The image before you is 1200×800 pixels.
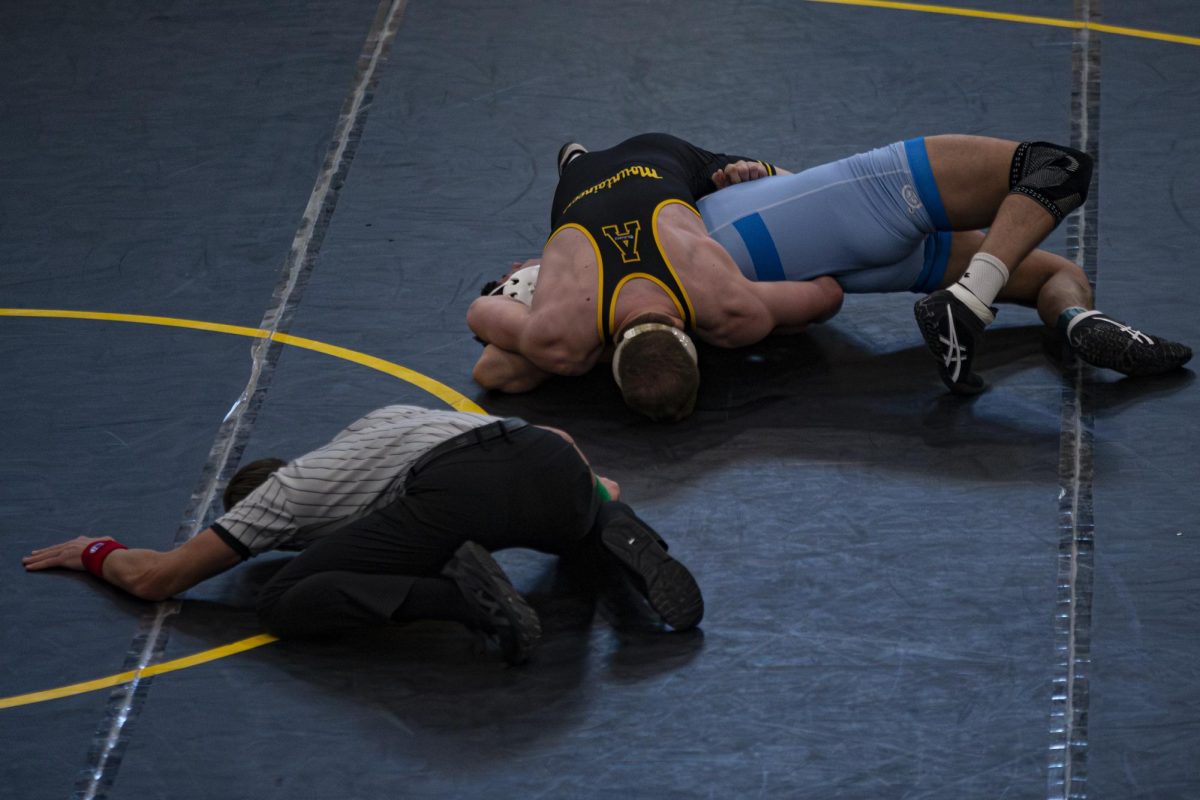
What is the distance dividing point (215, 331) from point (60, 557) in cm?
134

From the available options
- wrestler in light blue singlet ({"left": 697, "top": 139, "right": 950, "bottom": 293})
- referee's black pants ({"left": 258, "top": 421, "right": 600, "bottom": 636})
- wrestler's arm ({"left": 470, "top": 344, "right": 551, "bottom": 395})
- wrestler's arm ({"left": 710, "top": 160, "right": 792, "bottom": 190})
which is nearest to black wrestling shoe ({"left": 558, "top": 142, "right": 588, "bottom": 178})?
wrestler's arm ({"left": 710, "top": 160, "right": 792, "bottom": 190})

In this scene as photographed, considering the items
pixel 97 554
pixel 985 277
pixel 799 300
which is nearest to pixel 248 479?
pixel 97 554

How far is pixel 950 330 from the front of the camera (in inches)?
246

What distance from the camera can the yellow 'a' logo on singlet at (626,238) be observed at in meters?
6.41

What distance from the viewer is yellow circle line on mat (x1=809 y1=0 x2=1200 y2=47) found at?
836 centimetres

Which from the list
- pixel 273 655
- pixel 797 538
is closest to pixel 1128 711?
pixel 797 538

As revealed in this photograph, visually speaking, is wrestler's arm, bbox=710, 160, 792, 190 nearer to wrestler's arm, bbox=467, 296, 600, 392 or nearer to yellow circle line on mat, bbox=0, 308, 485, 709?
wrestler's arm, bbox=467, 296, 600, 392

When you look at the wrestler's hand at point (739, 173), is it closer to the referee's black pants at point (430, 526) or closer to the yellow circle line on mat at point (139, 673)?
the referee's black pants at point (430, 526)

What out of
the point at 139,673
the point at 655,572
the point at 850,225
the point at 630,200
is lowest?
the point at 139,673

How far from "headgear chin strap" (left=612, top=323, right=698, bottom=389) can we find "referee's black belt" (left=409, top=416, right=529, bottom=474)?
0.80m

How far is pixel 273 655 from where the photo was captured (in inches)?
216

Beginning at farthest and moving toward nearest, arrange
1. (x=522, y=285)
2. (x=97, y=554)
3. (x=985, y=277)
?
(x=522, y=285) < (x=985, y=277) < (x=97, y=554)

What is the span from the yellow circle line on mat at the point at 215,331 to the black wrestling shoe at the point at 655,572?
1.02m

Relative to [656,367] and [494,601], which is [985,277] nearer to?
[656,367]
